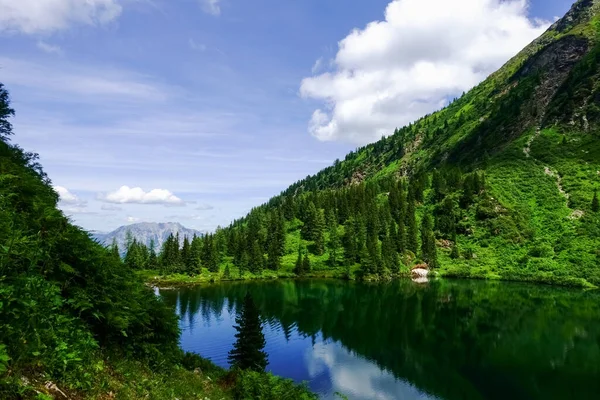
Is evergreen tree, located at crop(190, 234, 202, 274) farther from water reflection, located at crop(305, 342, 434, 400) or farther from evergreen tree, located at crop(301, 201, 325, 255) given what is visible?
water reflection, located at crop(305, 342, 434, 400)

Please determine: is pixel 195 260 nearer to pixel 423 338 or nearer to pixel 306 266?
pixel 306 266

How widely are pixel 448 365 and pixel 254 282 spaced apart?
89.5 metres

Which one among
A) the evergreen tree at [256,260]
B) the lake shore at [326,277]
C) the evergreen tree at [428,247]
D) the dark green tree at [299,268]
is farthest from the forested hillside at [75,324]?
the evergreen tree at [428,247]

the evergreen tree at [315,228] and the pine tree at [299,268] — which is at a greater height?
the evergreen tree at [315,228]

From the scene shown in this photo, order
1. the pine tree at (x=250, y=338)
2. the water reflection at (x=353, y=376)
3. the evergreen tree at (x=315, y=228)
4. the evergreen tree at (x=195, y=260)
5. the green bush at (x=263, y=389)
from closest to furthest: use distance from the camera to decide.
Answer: the green bush at (x=263, y=389)
the pine tree at (x=250, y=338)
the water reflection at (x=353, y=376)
the evergreen tree at (x=195, y=260)
the evergreen tree at (x=315, y=228)

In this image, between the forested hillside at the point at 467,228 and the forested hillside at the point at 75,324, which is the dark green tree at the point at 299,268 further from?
the forested hillside at the point at 75,324

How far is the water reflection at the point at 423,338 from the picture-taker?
48.6 meters

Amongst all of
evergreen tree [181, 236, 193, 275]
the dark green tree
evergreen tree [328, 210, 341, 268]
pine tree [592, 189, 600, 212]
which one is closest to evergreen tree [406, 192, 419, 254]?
evergreen tree [328, 210, 341, 268]

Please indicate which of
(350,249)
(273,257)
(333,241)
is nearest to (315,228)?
(333,241)

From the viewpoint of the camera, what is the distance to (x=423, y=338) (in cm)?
6738

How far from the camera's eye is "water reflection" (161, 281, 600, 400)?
4862 centimetres

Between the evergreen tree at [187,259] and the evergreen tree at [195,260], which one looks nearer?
the evergreen tree at [195,260]

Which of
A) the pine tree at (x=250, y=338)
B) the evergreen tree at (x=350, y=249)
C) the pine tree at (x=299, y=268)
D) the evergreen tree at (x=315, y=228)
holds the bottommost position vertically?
the pine tree at (x=250, y=338)

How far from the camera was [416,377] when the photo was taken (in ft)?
167
